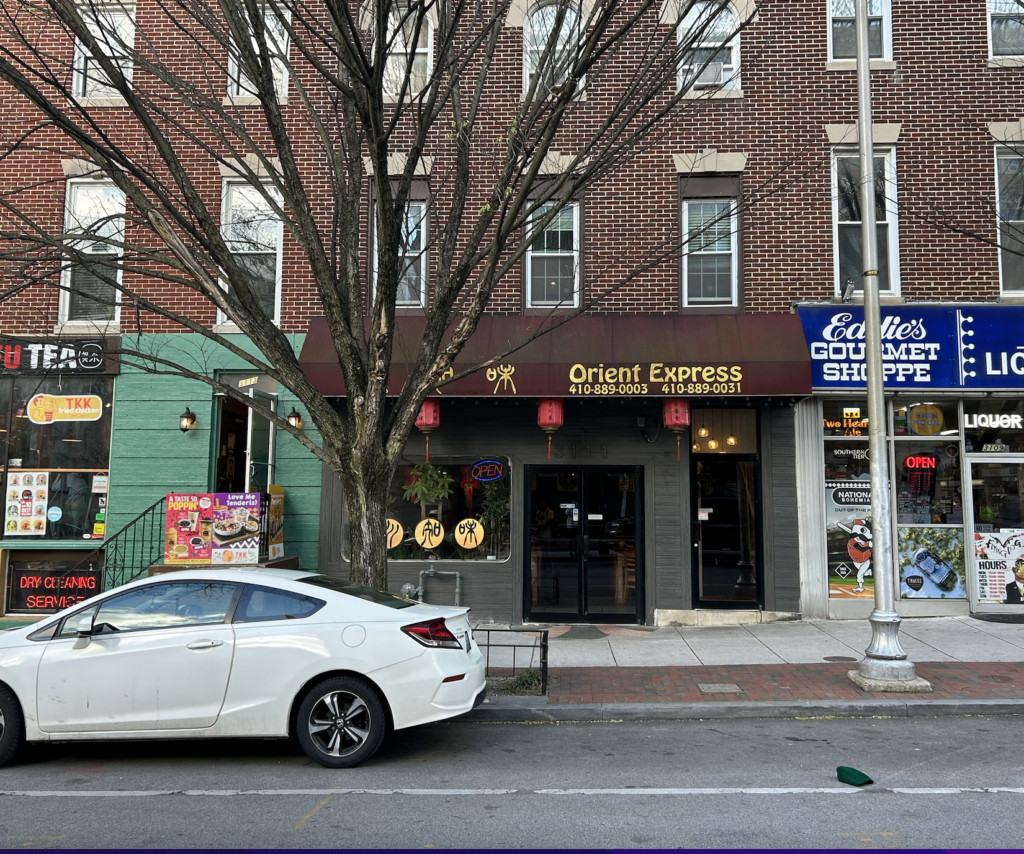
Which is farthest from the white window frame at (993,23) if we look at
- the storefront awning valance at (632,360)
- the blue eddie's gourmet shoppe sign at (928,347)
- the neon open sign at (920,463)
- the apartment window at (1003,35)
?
the neon open sign at (920,463)

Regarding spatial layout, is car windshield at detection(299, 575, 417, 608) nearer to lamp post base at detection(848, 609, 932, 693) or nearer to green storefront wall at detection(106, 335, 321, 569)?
lamp post base at detection(848, 609, 932, 693)

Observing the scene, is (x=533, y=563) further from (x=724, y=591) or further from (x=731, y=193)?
(x=731, y=193)

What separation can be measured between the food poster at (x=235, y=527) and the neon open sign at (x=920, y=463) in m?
9.02

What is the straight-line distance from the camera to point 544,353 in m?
10.5

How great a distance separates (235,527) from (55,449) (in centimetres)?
340

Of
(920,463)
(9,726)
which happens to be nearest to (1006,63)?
(920,463)

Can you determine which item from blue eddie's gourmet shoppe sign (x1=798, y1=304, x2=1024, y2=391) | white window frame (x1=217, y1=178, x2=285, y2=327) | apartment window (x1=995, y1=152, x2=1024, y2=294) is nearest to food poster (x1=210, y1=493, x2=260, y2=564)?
white window frame (x1=217, y1=178, x2=285, y2=327)

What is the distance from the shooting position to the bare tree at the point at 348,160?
7480 millimetres

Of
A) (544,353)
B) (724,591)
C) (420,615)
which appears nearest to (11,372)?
(544,353)

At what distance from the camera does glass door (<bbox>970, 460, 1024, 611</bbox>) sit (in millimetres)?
11039

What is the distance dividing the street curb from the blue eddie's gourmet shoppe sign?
485cm

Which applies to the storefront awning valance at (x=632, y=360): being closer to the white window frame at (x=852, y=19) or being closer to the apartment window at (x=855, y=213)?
the apartment window at (x=855, y=213)

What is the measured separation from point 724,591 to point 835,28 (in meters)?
8.34

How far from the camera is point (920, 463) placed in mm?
11352
